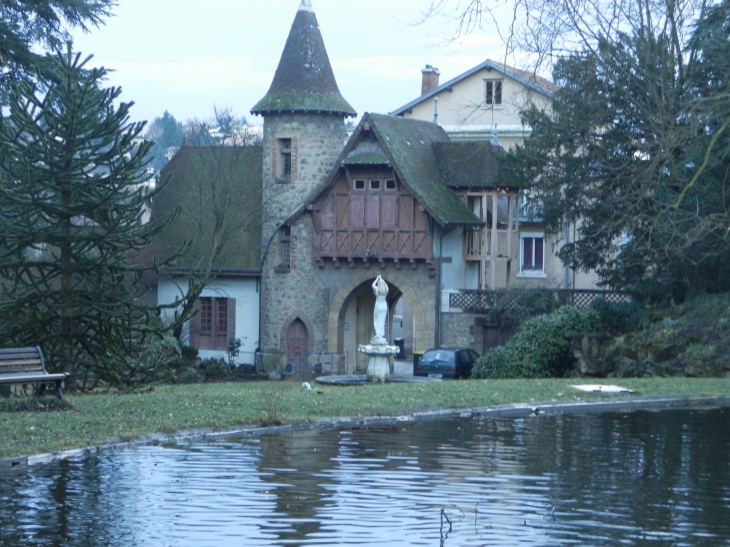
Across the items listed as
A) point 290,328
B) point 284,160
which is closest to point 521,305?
point 290,328

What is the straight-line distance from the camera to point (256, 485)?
1102 centimetres

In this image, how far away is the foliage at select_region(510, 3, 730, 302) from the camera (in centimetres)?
2606

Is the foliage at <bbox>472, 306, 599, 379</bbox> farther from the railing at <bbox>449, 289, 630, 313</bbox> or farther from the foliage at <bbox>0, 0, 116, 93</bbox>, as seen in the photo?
the foliage at <bbox>0, 0, 116, 93</bbox>

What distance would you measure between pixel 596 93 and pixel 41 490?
24.4m

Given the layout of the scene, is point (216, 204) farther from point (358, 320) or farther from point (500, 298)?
point (500, 298)

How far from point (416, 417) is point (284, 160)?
1096 inches

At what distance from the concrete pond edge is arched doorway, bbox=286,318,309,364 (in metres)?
24.3

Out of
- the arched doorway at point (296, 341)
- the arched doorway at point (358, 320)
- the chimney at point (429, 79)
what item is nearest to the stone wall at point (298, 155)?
the arched doorway at point (296, 341)

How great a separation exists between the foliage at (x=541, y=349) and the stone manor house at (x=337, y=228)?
15.1 feet

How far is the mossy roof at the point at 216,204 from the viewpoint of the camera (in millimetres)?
44875

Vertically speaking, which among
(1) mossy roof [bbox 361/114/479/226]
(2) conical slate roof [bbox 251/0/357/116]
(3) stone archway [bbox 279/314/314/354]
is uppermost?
(2) conical slate roof [bbox 251/0/357/116]

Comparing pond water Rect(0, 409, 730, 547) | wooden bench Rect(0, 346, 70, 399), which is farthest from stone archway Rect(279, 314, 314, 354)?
pond water Rect(0, 409, 730, 547)

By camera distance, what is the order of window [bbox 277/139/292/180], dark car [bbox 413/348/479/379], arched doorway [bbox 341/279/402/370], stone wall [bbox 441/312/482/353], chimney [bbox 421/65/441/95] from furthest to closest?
1. chimney [bbox 421/65/441/95]
2. arched doorway [bbox 341/279/402/370]
3. window [bbox 277/139/292/180]
4. stone wall [bbox 441/312/482/353]
5. dark car [bbox 413/348/479/379]

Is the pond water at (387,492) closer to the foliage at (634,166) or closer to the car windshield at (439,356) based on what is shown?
the foliage at (634,166)
